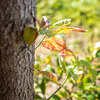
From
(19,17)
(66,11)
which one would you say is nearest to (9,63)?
(19,17)

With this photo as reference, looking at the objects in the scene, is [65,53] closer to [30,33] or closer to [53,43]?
[53,43]

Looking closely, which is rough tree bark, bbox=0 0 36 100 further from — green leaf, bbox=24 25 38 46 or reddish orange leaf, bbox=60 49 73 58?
reddish orange leaf, bbox=60 49 73 58

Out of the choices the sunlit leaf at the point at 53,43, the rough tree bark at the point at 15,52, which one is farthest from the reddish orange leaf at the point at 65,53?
the rough tree bark at the point at 15,52

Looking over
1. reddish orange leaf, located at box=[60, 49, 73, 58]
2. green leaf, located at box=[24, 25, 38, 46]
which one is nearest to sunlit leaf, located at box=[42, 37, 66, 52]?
reddish orange leaf, located at box=[60, 49, 73, 58]

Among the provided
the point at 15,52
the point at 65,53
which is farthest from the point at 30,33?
the point at 65,53

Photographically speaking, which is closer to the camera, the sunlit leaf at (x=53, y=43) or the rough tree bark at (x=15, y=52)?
the rough tree bark at (x=15, y=52)

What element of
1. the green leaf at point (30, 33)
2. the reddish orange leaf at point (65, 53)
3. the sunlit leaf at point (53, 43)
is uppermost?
the green leaf at point (30, 33)

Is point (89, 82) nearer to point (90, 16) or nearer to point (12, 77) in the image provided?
point (12, 77)

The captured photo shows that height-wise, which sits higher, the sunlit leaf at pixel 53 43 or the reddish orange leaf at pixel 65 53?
the sunlit leaf at pixel 53 43

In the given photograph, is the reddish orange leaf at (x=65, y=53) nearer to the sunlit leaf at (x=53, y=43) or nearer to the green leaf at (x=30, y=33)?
the sunlit leaf at (x=53, y=43)

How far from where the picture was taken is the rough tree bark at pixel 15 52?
0.55 meters

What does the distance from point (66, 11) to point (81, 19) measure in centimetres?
41

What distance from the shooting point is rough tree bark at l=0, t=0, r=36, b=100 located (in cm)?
55

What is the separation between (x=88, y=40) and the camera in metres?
2.72
